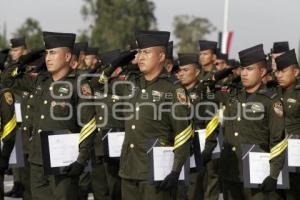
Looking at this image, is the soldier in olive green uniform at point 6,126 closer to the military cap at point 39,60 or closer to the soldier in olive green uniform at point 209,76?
the military cap at point 39,60

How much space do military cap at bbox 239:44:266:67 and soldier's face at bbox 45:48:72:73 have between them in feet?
6.03

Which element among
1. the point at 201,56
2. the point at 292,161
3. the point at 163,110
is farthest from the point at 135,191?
the point at 201,56

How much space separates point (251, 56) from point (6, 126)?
8.69ft

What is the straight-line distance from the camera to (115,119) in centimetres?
984

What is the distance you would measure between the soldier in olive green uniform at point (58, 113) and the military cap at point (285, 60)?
2.61m

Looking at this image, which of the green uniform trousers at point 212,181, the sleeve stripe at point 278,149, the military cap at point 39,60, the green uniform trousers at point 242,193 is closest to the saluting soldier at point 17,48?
the military cap at point 39,60

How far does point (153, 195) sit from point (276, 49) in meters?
5.01

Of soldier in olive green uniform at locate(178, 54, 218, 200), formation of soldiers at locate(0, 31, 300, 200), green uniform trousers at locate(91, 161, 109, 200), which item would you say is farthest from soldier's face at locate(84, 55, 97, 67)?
formation of soldiers at locate(0, 31, 300, 200)

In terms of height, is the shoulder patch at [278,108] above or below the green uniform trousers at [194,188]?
above

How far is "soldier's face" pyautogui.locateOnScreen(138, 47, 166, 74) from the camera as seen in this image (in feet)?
22.8

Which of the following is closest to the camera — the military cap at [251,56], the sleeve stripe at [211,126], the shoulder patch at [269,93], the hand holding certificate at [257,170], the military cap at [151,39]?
the military cap at [151,39]

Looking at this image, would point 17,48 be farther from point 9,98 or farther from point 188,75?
point 9,98

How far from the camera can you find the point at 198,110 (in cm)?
1039

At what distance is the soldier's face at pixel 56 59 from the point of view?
7.47 meters
